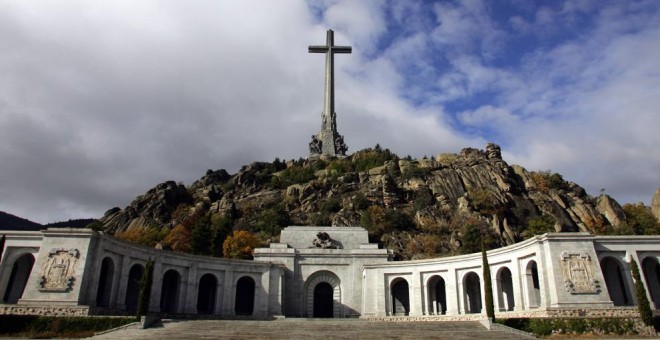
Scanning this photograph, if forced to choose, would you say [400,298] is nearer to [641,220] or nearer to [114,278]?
[114,278]

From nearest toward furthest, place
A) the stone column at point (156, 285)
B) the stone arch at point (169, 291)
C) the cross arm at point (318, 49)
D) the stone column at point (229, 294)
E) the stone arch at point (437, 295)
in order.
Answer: the stone column at point (156, 285)
the stone arch at point (169, 291)
the stone column at point (229, 294)
the stone arch at point (437, 295)
the cross arm at point (318, 49)

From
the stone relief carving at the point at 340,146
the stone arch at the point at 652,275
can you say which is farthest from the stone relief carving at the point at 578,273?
the stone relief carving at the point at 340,146

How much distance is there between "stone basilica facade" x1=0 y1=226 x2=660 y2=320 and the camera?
29875mm

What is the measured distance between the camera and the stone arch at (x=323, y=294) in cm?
4319

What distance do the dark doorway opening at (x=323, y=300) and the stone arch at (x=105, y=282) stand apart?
1801 cm

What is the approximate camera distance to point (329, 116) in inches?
3878

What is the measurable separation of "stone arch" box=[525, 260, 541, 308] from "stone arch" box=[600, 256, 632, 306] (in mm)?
4405

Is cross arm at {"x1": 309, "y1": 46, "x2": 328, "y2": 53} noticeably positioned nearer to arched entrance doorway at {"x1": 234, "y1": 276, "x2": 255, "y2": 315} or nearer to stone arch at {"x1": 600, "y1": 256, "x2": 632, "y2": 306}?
arched entrance doorway at {"x1": 234, "y1": 276, "x2": 255, "y2": 315}

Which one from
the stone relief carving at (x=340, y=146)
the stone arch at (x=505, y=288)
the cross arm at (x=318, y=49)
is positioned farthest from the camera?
the stone relief carving at (x=340, y=146)

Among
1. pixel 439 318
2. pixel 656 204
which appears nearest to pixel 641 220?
pixel 656 204

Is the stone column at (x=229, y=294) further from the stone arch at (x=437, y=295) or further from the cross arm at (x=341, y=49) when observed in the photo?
the cross arm at (x=341, y=49)

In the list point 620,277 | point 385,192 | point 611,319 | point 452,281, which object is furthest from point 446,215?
point 611,319

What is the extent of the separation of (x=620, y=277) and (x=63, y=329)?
119 feet

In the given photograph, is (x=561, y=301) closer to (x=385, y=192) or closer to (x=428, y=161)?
(x=385, y=192)
